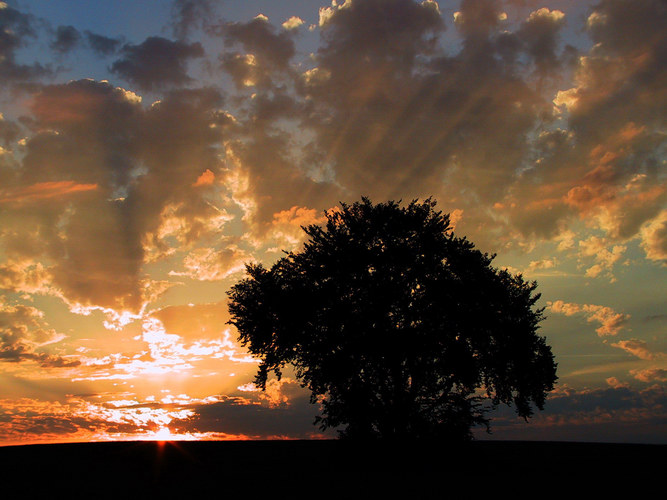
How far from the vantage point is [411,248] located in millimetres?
31766

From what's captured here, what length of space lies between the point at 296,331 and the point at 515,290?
14.4 m

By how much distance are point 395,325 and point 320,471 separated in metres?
9.22

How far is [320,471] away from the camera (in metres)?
25.0

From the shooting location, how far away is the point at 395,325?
30.4 m

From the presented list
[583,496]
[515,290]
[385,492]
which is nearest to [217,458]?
[385,492]

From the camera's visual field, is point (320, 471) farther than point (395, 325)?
No

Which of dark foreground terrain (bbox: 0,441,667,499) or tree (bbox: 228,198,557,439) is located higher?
tree (bbox: 228,198,557,439)

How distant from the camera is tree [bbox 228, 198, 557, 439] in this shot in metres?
29.6

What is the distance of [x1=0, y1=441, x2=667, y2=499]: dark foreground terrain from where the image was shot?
20.6 m

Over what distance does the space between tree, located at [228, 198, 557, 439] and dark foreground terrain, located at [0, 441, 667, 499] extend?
7.32ft

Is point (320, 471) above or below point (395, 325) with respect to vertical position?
below

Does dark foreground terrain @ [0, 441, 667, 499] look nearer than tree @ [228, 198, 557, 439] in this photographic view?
Yes

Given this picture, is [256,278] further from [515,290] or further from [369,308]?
[515,290]

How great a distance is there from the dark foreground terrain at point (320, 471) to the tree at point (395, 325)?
7.32 ft
